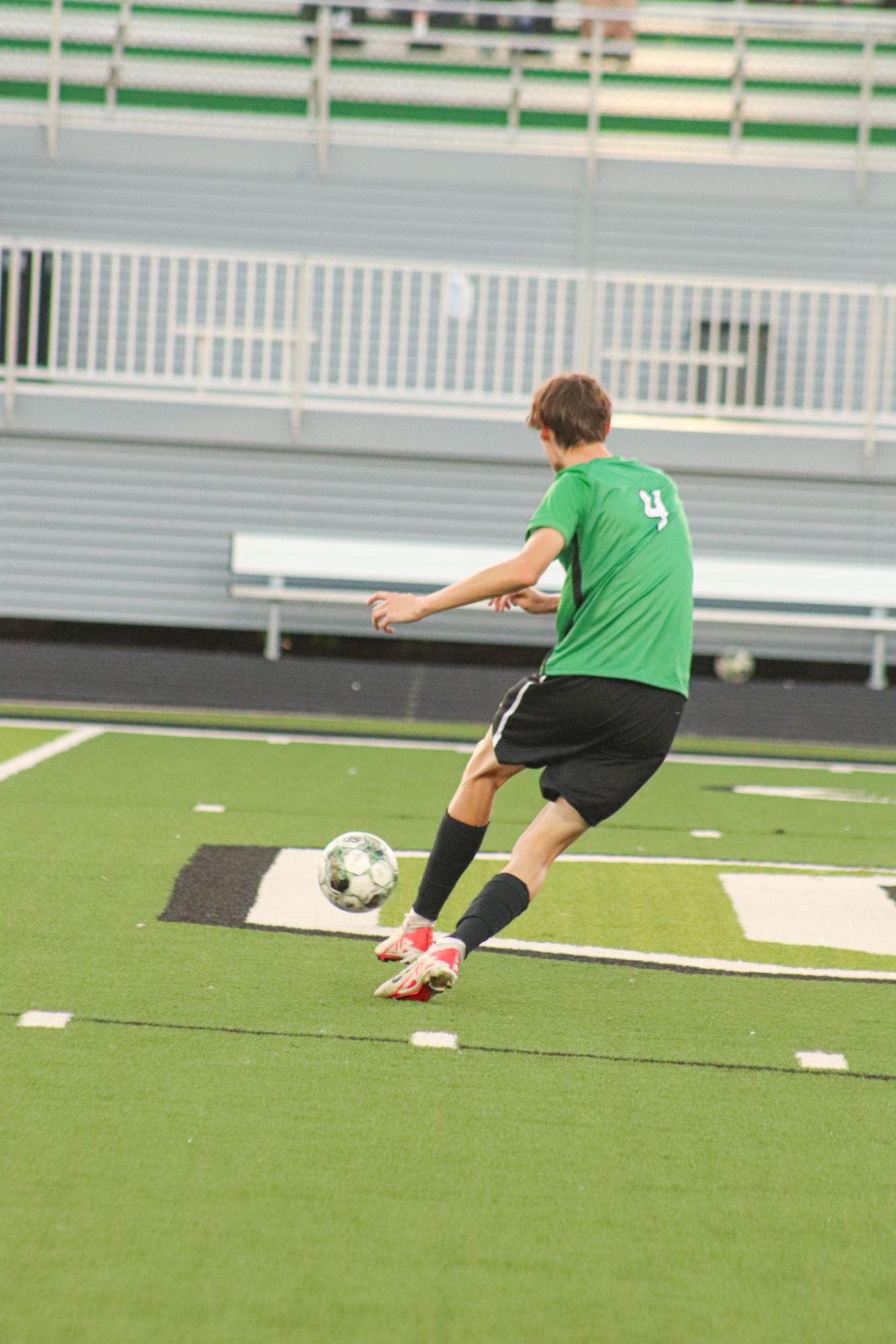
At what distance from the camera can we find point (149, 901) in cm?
541

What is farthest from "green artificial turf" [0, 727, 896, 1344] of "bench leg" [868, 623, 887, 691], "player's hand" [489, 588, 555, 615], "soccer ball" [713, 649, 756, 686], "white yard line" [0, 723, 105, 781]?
"soccer ball" [713, 649, 756, 686]

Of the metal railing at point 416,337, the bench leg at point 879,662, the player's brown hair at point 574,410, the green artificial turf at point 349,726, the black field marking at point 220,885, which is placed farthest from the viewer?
the bench leg at point 879,662

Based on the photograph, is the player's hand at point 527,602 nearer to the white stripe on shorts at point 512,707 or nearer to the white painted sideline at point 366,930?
the white stripe on shorts at point 512,707

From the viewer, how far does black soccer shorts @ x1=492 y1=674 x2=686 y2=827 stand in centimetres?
420

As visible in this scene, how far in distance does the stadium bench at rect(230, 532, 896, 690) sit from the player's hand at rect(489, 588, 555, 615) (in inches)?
352

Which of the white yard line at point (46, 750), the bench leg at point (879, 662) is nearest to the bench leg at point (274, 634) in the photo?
the white yard line at point (46, 750)

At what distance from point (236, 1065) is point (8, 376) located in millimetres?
10745

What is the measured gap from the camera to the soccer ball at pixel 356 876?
16.0ft

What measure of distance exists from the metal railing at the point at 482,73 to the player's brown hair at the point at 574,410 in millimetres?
14071

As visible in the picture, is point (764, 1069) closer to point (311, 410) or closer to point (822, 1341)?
point (822, 1341)

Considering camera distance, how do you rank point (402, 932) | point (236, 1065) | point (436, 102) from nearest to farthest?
point (236, 1065) → point (402, 932) → point (436, 102)

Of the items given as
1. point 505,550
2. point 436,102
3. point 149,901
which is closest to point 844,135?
point 436,102

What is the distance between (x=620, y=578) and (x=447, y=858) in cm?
91

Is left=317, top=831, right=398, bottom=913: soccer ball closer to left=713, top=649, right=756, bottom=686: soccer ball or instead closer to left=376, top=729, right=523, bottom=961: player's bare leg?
left=376, top=729, right=523, bottom=961: player's bare leg
